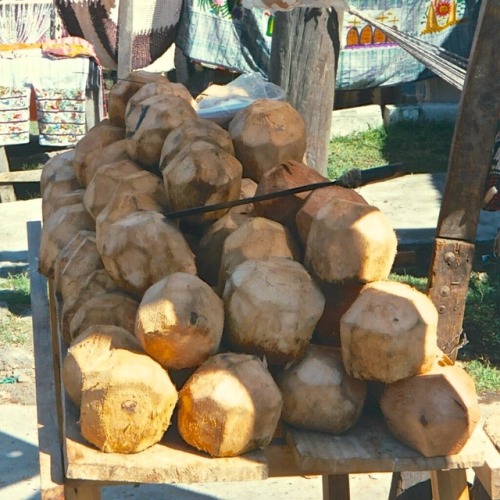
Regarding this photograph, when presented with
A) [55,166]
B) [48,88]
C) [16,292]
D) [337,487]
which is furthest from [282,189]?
[48,88]

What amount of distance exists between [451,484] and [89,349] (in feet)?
3.01

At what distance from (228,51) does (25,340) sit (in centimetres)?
512

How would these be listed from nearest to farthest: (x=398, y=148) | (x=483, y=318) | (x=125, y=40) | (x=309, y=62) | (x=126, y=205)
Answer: (x=126, y=205), (x=309, y=62), (x=483, y=318), (x=125, y=40), (x=398, y=148)

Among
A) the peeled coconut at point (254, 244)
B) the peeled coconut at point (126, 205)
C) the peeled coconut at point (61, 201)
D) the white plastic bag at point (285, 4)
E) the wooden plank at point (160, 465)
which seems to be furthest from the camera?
the white plastic bag at point (285, 4)

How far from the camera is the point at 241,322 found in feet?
7.09

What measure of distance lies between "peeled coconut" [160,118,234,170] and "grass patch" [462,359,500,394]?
2.70m

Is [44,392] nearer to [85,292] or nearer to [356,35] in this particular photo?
[85,292]

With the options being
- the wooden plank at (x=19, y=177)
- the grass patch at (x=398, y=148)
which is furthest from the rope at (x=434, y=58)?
the wooden plank at (x=19, y=177)

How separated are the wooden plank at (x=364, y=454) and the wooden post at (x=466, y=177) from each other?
0.87 m

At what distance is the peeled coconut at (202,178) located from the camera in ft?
8.31

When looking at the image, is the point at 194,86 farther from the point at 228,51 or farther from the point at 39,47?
the point at 39,47

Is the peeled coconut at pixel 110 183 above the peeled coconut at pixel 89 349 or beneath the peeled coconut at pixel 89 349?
above

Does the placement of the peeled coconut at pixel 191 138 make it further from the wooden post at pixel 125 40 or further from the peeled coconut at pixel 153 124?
the wooden post at pixel 125 40

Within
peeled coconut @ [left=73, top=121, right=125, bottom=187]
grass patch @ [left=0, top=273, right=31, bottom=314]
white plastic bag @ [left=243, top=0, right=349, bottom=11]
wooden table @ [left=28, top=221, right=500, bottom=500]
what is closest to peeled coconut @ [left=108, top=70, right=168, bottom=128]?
peeled coconut @ [left=73, top=121, right=125, bottom=187]
